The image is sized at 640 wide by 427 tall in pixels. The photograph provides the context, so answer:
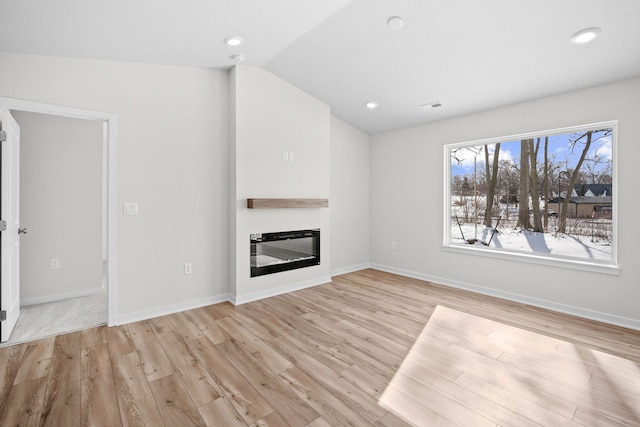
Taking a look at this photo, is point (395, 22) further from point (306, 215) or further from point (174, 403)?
point (174, 403)

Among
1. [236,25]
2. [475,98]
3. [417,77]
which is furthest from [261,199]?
[475,98]

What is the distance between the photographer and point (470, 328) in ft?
9.61

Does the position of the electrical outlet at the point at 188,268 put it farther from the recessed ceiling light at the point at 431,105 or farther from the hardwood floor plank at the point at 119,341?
the recessed ceiling light at the point at 431,105

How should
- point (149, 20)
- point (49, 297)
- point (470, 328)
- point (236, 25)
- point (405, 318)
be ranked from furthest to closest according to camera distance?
point (49, 297), point (405, 318), point (470, 328), point (236, 25), point (149, 20)

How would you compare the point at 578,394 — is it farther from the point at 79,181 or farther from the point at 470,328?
the point at 79,181

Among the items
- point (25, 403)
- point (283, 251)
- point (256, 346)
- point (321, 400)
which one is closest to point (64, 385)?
point (25, 403)

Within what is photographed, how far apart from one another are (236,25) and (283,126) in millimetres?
1436

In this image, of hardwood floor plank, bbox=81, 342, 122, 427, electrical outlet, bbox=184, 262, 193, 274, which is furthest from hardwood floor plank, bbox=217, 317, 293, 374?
hardwood floor plank, bbox=81, 342, 122, 427

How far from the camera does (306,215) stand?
4.26m

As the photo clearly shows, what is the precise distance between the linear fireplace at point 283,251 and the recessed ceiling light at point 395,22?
100 inches

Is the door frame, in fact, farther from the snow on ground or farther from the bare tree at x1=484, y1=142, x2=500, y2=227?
the bare tree at x1=484, y1=142, x2=500, y2=227

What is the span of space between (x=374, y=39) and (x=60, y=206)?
13.1ft

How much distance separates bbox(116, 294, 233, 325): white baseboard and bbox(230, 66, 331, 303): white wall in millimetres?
273

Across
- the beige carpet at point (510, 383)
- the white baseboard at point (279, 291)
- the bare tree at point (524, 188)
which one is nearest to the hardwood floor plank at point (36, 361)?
the white baseboard at point (279, 291)
